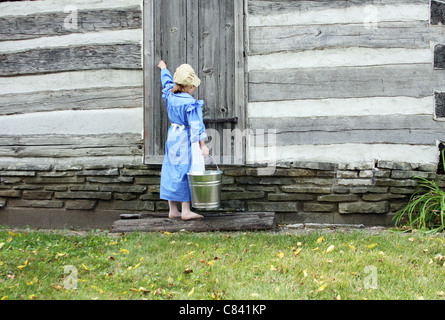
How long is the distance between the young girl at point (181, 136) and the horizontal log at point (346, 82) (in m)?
0.81

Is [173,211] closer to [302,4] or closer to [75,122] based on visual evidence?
[75,122]

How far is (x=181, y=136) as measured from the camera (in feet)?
16.8

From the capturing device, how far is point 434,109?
5211 mm

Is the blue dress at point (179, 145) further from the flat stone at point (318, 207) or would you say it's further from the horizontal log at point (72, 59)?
the flat stone at point (318, 207)

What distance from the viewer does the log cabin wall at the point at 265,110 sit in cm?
524

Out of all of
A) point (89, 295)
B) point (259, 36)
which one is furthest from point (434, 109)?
point (89, 295)

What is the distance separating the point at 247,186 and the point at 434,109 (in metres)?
2.24

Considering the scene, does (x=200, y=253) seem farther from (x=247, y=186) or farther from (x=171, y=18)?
(x=171, y=18)

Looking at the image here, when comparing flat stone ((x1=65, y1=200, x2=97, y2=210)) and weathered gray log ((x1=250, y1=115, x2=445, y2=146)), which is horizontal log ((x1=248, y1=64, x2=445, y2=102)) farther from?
flat stone ((x1=65, y1=200, x2=97, y2=210))

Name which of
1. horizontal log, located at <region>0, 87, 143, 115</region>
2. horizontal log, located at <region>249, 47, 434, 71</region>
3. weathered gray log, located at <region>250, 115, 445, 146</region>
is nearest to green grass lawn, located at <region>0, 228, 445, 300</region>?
weathered gray log, located at <region>250, 115, 445, 146</region>

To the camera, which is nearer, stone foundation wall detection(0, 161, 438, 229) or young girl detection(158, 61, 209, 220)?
young girl detection(158, 61, 209, 220)

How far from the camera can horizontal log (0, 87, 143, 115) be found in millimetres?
5664

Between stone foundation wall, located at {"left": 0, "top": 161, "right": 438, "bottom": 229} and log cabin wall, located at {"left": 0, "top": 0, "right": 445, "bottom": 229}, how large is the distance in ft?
0.05

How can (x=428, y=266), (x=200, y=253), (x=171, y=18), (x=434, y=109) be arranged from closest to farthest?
1. (x=428, y=266)
2. (x=200, y=253)
3. (x=434, y=109)
4. (x=171, y=18)
